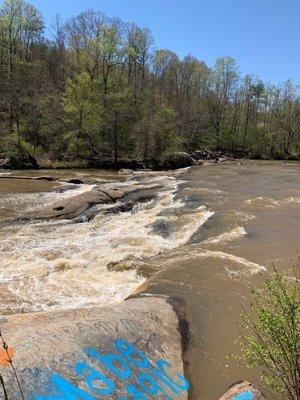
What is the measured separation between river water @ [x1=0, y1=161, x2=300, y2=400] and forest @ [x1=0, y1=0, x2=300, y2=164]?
824 inches

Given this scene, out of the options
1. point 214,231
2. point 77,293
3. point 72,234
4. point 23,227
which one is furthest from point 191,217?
point 77,293

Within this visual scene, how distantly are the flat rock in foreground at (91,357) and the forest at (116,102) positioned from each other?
32.3 m

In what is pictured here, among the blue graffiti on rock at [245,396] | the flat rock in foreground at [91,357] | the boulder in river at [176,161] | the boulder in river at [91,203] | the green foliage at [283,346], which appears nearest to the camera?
the green foliage at [283,346]

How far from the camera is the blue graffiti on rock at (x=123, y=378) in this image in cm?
485

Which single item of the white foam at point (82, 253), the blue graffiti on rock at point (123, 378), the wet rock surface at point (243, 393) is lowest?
the white foam at point (82, 253)

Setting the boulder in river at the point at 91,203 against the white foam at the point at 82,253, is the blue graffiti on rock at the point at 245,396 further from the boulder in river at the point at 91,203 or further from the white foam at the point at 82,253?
the boulder in river at the point at 91,203

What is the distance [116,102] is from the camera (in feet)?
146

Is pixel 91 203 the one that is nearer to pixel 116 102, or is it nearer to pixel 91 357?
pixel 91 357

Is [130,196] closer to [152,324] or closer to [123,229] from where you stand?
[123,229]

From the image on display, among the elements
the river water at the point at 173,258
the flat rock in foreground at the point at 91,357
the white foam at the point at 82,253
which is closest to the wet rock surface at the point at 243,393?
the river water at the point at 173,258

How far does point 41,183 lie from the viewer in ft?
89.5

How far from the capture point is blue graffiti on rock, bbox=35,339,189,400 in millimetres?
4853

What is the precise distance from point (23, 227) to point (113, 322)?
34.3ft

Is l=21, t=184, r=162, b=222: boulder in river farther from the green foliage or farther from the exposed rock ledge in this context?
the green foliage
